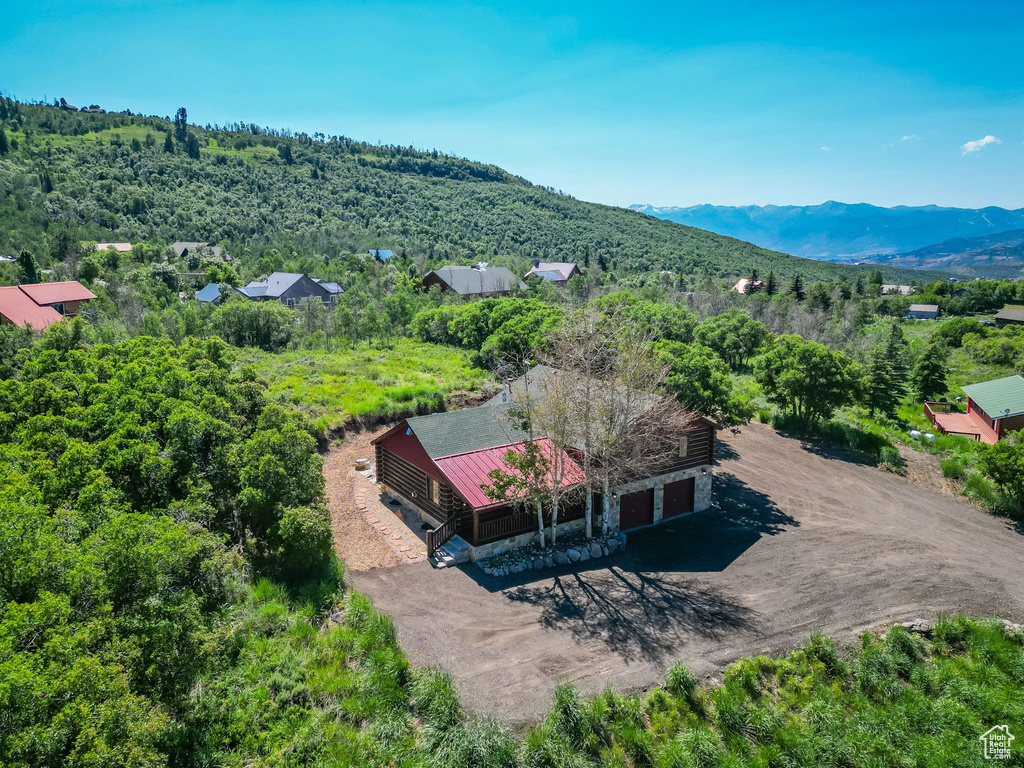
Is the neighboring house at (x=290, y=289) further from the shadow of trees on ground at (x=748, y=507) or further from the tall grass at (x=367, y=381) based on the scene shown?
the shadow of trees on ground at (x=748, y=507)

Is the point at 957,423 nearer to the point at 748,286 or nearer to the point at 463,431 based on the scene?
the point at 463,431

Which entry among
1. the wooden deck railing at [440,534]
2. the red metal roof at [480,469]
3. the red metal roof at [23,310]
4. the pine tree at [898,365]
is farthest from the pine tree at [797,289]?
the red metal roof at [23,310]

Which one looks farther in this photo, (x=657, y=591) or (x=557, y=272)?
(x=557, y=272)

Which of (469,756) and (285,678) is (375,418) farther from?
(469,756)

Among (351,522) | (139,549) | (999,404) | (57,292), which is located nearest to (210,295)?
(57,292)

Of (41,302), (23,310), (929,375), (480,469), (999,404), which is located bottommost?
(999,404)

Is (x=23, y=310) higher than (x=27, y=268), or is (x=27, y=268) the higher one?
(x=27, y=268)
